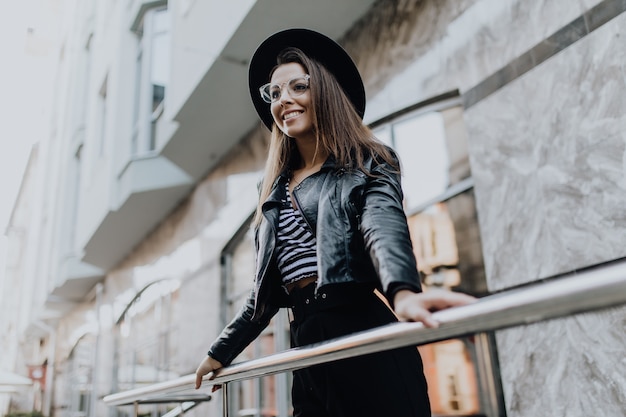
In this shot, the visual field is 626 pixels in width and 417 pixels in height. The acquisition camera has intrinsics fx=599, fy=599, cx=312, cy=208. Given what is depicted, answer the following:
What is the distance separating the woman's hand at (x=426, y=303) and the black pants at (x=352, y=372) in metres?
0.35

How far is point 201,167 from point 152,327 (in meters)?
3.31

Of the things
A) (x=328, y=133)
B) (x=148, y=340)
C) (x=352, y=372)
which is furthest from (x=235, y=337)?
(x=148, y=340)

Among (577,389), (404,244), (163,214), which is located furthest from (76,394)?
(404,244)

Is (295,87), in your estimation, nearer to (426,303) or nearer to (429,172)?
(426,303)

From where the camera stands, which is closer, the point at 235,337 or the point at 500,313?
the point at 500,313

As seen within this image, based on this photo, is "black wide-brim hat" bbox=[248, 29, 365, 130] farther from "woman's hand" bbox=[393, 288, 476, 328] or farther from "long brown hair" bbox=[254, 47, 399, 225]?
"woman's hand" bbox=[393, 288, 476, 328]

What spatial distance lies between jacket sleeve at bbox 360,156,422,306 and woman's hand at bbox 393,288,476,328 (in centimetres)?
5

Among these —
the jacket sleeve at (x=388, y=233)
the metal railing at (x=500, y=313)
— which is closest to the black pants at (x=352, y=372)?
the metal railing at (x=500, y=313)

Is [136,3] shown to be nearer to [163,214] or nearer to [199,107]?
[163,214]

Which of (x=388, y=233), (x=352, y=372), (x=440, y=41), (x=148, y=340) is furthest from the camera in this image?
(x=148, y=340)

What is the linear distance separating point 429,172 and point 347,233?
3396 mm

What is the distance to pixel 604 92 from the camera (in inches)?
123

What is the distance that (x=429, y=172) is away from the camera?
4.81 metres

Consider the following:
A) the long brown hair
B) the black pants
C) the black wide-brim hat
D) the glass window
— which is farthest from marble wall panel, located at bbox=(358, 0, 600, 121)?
the glass window
